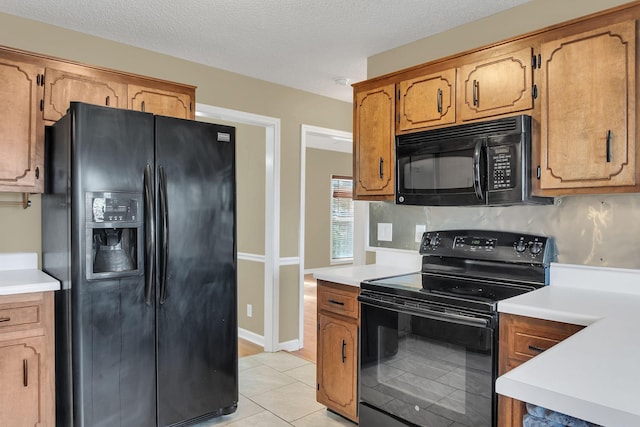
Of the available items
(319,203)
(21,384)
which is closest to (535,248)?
(21,384)

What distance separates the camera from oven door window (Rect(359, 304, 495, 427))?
194cm

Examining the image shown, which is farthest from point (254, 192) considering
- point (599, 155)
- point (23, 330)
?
point (599, 155)

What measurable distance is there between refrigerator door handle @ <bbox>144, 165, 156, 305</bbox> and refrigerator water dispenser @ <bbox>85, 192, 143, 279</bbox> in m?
0.03

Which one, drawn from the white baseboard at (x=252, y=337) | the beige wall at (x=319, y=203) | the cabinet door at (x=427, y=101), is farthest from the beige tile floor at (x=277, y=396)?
the beige wall at (x=319, y=203)

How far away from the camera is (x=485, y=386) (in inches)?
75.2

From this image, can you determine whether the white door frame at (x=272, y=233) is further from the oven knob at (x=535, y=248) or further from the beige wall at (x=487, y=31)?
the oven knob at (x=535, y=248)

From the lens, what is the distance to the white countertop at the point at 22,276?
2.15 metres

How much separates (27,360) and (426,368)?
6.61 ft

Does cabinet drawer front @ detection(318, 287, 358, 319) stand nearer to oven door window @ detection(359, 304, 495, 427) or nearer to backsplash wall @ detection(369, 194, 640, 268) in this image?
oven door window @ detection(359, 304, 495, 427)

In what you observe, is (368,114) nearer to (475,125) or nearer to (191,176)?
(475,125)

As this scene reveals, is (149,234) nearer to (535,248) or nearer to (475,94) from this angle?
(475,94)

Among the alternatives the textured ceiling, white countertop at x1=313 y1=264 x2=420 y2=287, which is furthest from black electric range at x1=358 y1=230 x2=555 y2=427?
the textured ceiling

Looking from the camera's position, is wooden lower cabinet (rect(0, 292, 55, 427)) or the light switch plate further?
the light switch plate

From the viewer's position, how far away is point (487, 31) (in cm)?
265
